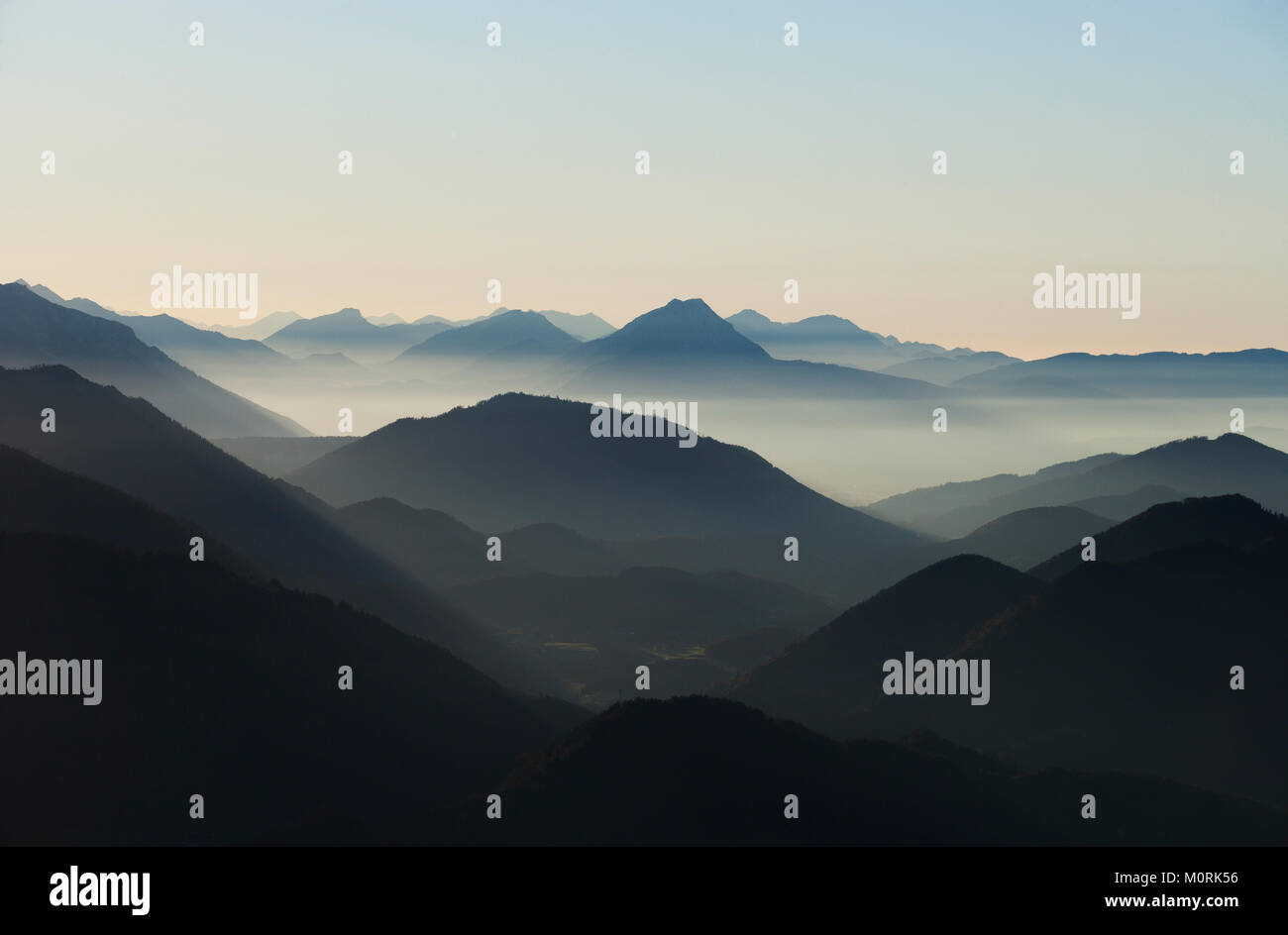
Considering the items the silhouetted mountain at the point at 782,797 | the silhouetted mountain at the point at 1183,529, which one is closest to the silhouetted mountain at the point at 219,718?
the silhouetted mountain at the point at 782,797

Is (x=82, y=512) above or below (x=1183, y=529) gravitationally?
below

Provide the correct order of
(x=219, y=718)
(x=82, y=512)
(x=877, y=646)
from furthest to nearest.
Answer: (x=877, y=646) < (x=82, y=512) < (x=219, y=718)

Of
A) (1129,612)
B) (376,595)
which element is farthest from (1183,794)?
(376,595)

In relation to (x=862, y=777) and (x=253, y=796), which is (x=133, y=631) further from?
(x=862, y=777)

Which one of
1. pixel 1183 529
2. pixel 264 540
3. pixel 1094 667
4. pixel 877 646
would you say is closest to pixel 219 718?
pixel 877 646

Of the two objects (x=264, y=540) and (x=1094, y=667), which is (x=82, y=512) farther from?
(x=1094, y=667)

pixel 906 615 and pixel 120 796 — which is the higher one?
pixel 906 615

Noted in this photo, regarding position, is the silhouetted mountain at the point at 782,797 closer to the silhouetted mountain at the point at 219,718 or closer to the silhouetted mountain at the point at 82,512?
the silhouetted mountain at the point at 219,718
